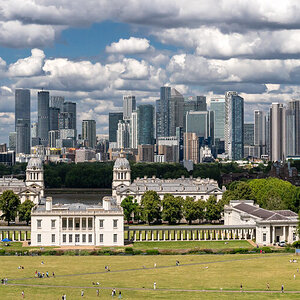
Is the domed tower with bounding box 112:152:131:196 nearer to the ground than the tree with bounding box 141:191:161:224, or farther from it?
farther from it

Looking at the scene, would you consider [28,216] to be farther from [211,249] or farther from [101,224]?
[211,249]

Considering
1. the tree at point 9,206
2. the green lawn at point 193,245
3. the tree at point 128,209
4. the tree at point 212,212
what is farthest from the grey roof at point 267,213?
the tree at point 9,206

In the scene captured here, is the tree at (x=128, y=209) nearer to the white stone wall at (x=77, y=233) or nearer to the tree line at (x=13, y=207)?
the tree line at (x=13, y=207)

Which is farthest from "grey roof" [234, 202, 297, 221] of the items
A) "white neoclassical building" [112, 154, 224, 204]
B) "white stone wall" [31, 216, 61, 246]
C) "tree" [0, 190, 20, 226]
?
"tree" [0, 190, 20, 226]

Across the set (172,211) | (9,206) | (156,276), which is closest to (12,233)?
(9,206)

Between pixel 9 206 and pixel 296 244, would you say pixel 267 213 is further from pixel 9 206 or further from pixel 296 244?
pixel 9 206

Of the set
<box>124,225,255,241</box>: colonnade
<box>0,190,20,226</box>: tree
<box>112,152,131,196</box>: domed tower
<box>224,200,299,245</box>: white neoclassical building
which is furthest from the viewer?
<box>112,152,131,196</box>: domed tower

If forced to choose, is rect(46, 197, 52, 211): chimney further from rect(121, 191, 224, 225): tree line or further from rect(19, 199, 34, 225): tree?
rect(121, 191, 224, 225): tree line

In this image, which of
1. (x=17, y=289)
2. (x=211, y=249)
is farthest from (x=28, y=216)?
(x=17, y=289)
